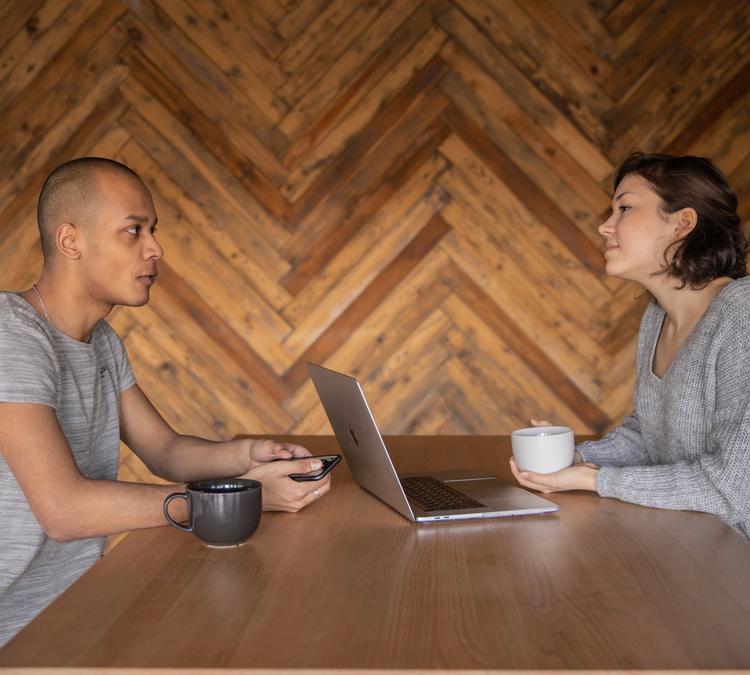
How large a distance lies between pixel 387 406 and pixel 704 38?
1.81 meters

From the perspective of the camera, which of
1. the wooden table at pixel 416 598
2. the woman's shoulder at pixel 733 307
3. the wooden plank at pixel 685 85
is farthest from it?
the wooden plank at pixel 685 85

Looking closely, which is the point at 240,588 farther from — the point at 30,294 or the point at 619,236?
the point at 619,236

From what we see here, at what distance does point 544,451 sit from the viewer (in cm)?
157

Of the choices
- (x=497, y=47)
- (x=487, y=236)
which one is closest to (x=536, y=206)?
(x=487, y=236)

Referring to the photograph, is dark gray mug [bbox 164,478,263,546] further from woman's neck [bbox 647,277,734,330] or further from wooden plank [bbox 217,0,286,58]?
wooden plank [bbox 217,0,286,58]

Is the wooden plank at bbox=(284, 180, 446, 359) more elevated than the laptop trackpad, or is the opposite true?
the wooden plank at bbox=(284, 180, 446, 359)

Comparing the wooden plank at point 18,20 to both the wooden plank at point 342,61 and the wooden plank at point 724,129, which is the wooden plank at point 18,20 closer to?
the wooden plank at point 342,61

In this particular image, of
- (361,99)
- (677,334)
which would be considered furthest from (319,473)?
(361,99)

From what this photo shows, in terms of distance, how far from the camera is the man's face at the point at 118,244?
5.78 ft

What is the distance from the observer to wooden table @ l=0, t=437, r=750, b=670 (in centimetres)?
89

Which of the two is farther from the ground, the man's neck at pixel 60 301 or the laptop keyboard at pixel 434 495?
the man's neck at pixel 60 301

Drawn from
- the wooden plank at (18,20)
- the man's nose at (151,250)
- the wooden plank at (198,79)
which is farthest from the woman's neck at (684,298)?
the wooden plank at (18,20)

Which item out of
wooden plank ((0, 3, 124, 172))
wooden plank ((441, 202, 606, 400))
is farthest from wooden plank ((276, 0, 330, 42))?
wooden plank ((441, 202, 606, 400))

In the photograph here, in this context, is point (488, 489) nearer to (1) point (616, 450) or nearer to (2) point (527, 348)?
(1) point (616, 450)
